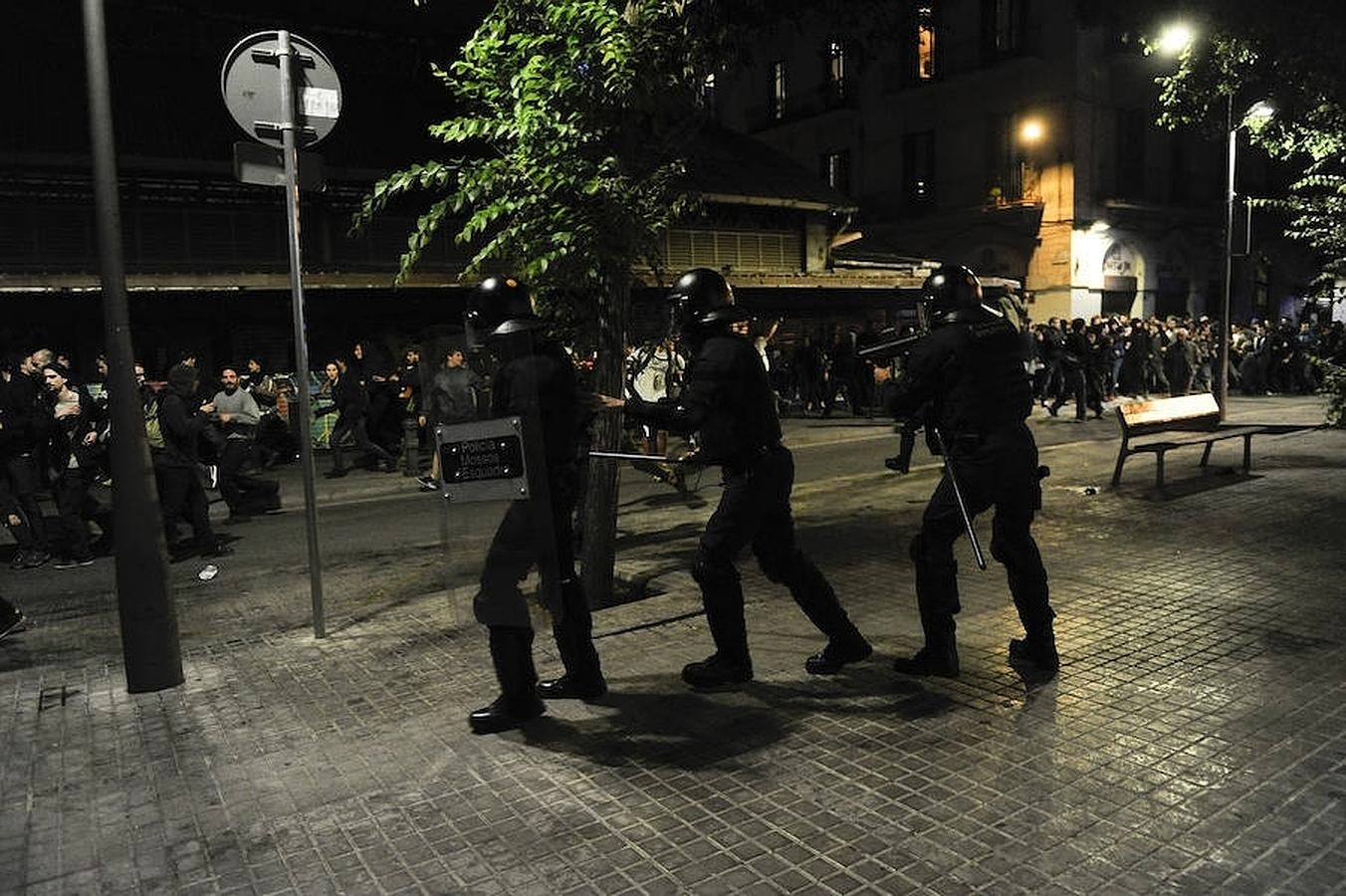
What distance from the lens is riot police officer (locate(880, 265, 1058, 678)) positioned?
15.1 feet

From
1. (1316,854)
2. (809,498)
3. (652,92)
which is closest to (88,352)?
(809,498)

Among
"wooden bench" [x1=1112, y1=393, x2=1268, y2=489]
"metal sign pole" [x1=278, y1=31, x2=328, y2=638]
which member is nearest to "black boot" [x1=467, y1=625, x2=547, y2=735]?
"metal sign pole" [x1=278, y1=31, x2=328, y2=638]

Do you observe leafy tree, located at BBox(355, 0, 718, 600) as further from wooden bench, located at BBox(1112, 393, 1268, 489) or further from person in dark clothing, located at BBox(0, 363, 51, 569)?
wooden bench, located at BBox(1112, 393, 1268, 489)

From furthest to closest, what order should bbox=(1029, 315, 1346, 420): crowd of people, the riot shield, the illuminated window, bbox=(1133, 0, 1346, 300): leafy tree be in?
the illuminated window → bbox=(1029, 315, 1346, 420): crowd of people → bbox=(1133, 0, 1346, 300): leafy tree → the riot shield

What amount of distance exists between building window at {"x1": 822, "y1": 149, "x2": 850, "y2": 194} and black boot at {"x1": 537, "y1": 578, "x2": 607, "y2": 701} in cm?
3140

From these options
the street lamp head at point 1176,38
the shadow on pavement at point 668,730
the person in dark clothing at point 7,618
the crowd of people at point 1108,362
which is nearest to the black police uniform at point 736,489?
the shadow on pavement at point 668,730

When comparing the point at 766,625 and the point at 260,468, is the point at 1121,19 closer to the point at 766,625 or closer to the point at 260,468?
the point at 766,625

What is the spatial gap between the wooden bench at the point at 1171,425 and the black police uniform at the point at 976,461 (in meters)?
5.90

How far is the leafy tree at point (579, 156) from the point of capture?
5.53 meters

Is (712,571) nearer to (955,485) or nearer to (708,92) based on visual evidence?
(955,485)

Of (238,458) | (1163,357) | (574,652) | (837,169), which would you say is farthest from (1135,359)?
(574,652)

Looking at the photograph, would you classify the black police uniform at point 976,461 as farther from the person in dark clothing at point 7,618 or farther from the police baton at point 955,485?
the person in dark clothing at point 7,618

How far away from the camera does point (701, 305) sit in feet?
15.1

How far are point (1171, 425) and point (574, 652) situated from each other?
339 inches
